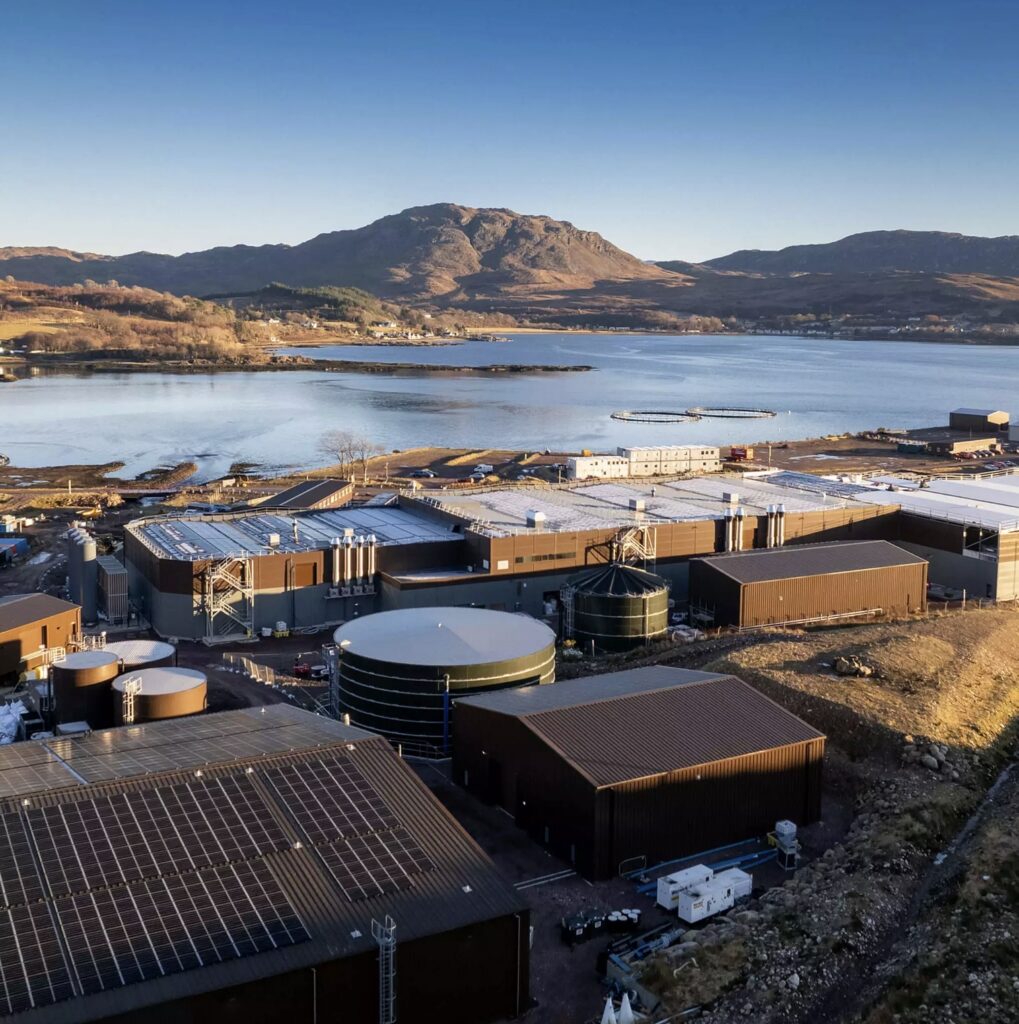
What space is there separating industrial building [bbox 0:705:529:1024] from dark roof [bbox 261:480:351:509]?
20898 mm

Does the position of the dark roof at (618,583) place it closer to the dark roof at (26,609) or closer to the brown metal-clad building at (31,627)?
the brown metal-clad building at (31,627)

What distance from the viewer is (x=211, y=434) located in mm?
66875

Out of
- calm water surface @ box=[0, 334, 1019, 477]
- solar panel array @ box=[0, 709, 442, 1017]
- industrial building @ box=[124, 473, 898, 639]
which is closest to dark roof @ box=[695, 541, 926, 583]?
industrial building @ box=[124, 473, 898, 639]

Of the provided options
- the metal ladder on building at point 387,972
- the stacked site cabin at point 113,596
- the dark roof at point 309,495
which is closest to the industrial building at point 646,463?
the dark roof at point 309,495

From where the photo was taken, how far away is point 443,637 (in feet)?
57.6

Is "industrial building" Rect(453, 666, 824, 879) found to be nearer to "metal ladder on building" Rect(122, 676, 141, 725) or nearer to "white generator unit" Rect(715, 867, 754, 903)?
"white generator unit" Rect(715, 867, 754, 903)

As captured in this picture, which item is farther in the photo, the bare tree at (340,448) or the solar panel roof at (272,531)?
the bare tree at (340,448)

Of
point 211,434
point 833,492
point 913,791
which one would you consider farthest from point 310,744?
point 211,434

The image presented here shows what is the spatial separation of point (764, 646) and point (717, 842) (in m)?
6.82

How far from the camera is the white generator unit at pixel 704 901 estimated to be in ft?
38.4

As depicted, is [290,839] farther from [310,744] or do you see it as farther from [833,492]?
[833,492]

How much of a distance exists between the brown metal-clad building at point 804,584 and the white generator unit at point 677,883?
447 inches

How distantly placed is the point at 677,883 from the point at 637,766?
1591 mm

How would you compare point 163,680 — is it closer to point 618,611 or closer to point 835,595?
point 618,611
